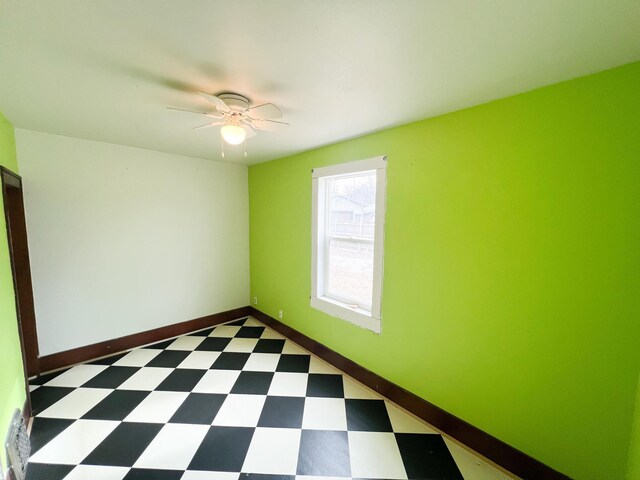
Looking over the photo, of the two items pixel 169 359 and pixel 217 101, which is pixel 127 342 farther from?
pixel 217 101

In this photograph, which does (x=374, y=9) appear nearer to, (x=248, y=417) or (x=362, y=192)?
(x=362, y=192)

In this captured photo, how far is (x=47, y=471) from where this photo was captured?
4.65ft

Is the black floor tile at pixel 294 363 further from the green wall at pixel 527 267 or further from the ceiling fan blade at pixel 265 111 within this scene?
the ceiling fan blade at pixel 265 111

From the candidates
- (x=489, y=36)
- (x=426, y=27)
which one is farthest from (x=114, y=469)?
(x=489, y=36)

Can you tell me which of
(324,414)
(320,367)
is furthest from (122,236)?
(324,414)

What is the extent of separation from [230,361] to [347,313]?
53.1 inches

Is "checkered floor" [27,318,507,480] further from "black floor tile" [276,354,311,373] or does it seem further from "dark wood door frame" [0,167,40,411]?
"dark wood door frame" [0,167,40,411]

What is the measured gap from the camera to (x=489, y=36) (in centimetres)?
94

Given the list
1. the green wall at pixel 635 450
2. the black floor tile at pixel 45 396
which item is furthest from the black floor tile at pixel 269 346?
the green wall at pixel 635 450

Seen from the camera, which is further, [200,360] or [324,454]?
[200,360]

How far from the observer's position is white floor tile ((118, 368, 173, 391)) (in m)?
2.16

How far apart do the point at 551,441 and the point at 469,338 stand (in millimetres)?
590

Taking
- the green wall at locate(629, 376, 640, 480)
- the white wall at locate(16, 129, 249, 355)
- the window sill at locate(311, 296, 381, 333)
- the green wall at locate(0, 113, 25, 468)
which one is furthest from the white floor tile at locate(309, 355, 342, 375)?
the green wall at locate(0, 113, 25, 468)

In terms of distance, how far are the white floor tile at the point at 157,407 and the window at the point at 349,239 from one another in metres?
1.45
